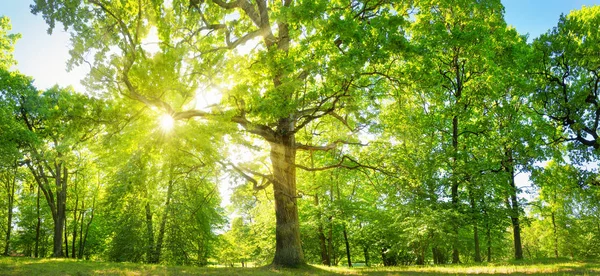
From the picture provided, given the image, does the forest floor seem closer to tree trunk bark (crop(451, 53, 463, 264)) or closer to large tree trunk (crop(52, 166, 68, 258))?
tree trunk bark (crop(451, 53, 463, 264))

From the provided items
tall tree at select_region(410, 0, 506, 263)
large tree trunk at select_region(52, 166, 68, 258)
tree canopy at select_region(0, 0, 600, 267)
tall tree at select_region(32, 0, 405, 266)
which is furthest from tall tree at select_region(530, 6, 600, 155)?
large tree trunk at select_region(52, 166, 68, 258)

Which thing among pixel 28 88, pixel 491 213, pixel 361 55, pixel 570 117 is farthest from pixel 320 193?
pixel 28 88

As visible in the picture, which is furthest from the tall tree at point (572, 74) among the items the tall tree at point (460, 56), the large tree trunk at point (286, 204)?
the large tree trunk at point (286, 204)

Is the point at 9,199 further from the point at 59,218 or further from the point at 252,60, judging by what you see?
the point at 252,60

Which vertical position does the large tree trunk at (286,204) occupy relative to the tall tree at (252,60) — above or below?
below

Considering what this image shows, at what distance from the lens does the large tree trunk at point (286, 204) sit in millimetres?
14898

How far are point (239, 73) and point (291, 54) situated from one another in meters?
2.12

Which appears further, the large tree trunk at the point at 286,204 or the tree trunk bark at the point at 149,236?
the tree trunk bark at the point at 149,236

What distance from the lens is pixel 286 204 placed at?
1549 cm

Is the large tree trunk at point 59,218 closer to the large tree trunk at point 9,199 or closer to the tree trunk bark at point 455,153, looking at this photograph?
the large tree trunk at point 9,199

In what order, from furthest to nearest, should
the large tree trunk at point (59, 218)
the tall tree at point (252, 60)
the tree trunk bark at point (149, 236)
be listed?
the large tree trunk at point (59, 218), the tree trunk bark at point (149, 236), the tall tree at point (252, 60)

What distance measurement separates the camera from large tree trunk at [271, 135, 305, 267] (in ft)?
48.9

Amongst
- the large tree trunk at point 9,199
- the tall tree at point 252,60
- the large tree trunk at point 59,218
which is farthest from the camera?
the large tree trunk at point 9,199

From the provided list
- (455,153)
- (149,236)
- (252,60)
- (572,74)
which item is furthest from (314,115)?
(149,236)
